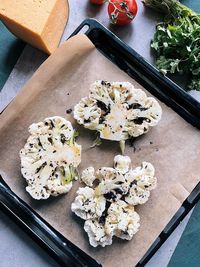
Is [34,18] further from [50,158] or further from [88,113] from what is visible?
[50,158]

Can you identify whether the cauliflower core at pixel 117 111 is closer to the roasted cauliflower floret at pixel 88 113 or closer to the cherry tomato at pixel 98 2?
the roasted cauliflower floret at pixel 88 113

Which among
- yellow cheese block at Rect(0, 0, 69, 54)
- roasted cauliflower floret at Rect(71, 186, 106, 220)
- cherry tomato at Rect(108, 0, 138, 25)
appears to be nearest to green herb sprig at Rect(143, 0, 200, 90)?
cherry tomato at Rect(108, 0, 138, 25)

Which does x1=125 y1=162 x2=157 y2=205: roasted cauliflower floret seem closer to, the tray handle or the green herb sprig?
the tray handle

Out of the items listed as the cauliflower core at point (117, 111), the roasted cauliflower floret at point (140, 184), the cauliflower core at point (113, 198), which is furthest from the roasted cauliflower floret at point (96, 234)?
the cauliflower core at point (117, 111)

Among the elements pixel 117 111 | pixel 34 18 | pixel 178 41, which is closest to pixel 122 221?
pixel 117 111

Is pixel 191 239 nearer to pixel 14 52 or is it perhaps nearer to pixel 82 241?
pixel 82 241

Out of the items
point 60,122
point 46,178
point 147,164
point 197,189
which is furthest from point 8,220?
point 197,189

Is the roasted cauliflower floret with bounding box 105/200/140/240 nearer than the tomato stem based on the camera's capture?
Yes
